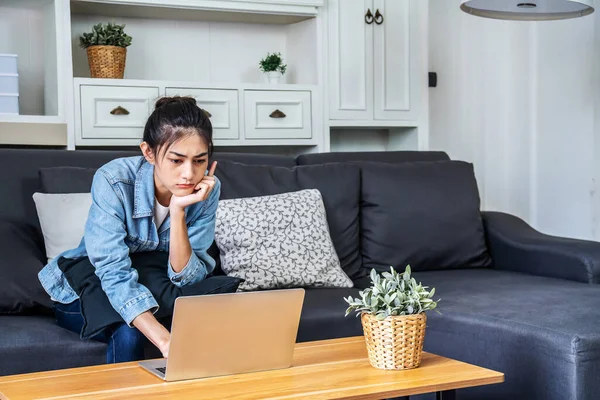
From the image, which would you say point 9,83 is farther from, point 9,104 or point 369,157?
point 369,157

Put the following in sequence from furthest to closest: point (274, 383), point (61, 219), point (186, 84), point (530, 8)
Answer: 1. point (186, 84)
2. point (530, 8)
3. point (61, 219)
4. point (274, 383)

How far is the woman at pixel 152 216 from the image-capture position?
1.85 meters

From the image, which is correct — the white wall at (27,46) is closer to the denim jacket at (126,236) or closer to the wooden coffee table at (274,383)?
the denim jacket at (126,236)

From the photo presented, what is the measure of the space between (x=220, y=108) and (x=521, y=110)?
5.06 feet

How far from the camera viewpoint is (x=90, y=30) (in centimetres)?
366

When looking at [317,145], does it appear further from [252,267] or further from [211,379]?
[211,379]

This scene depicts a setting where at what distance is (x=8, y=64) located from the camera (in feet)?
10.6

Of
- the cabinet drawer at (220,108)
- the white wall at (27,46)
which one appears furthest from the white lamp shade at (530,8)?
the white wall at (27,46)

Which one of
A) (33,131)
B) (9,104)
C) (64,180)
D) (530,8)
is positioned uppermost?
(530,8)

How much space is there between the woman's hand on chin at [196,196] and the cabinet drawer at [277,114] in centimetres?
178

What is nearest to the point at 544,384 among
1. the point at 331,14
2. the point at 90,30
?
the point at 331,14

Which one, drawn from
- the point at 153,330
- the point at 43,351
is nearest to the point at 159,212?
the point at 153,330

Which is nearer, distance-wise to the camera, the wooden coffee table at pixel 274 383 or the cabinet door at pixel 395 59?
the wooden coffee table at pixel 274 383

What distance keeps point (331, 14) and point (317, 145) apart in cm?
58
